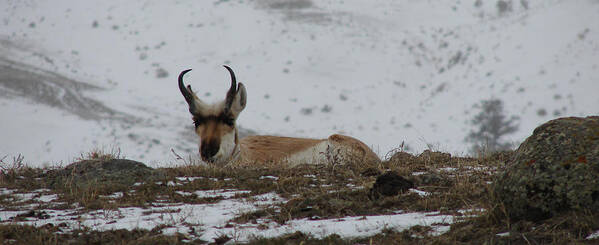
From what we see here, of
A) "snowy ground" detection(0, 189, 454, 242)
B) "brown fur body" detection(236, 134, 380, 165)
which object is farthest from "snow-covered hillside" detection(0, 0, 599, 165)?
"snowy ground" detection(0, 189, 454, 242)

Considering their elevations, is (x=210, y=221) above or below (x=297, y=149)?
below

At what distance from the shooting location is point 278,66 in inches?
1147

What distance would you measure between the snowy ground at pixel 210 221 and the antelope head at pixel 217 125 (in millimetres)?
2484

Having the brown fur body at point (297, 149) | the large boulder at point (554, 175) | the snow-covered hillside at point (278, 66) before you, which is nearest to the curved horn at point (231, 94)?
the brown fur body at point (297, 149)

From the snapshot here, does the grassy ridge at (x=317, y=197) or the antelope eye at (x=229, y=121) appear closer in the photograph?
the grassy ridge at (x=317, y=197)

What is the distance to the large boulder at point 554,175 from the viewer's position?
3.95 metres

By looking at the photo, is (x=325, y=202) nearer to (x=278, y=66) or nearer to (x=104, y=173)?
(x=104, y=173)

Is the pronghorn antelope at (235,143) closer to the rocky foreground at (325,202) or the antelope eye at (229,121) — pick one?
the antelope eye at (229,121)

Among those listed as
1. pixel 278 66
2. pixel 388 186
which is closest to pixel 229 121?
pixel 388 186

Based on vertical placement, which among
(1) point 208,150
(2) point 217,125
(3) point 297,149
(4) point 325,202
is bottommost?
(4) point 325,202

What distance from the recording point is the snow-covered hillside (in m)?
23.7

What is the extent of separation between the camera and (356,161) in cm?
754

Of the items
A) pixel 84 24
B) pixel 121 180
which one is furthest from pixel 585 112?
pixel 84 24

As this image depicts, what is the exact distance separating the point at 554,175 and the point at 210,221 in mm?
2609
